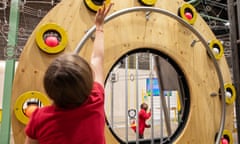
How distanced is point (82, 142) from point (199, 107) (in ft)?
4.59

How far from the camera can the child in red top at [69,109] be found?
72 cm

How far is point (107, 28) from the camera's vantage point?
64.8 inches

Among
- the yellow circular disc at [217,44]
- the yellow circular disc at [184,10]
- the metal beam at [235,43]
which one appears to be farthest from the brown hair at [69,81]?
the metal beam at [235,43]

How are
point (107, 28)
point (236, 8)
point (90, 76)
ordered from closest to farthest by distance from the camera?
1. point (90, 76)
2. point (107, 28)
3. point (236, 8)

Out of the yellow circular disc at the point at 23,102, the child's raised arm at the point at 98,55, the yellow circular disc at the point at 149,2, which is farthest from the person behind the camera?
the yellow circular disc at the point at 149,2

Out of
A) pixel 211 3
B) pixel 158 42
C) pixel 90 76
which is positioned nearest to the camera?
pixel 90 76

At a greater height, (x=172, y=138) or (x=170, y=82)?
(x=170, y=82)

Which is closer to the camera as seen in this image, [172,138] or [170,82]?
[172,138]

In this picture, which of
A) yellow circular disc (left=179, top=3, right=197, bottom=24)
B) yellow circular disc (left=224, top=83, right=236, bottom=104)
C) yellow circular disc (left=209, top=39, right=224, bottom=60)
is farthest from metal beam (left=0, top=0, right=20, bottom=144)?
yellow circular disc (left=224, top=83, right=236, bottom=104)

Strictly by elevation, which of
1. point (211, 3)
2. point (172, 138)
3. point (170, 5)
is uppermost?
point (211, 3)

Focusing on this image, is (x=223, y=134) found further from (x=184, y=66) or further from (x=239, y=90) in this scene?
(x=184, y=66)

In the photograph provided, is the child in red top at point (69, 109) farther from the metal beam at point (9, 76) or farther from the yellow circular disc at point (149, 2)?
the yellow circular disc at point (149, 2)

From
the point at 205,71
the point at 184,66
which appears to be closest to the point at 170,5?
the point at 184,66

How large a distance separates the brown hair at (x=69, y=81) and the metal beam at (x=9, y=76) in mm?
781
